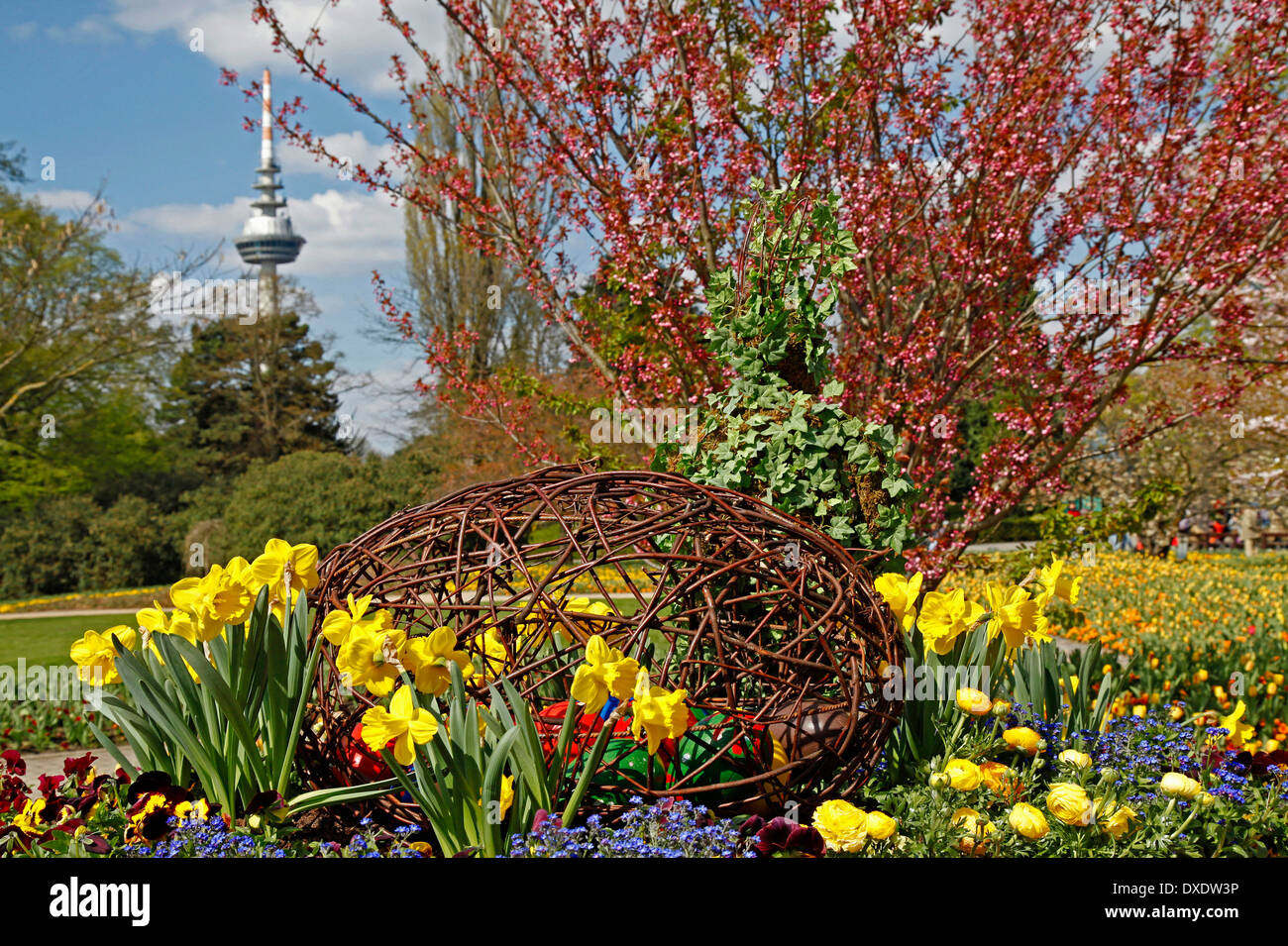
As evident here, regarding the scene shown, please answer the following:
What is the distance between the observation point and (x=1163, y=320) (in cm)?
487

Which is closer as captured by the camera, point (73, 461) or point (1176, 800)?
point (1176, 800)

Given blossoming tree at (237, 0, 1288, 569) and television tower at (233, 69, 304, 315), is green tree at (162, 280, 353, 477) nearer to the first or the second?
blossoming tree at (237, 0, 1288, 569)

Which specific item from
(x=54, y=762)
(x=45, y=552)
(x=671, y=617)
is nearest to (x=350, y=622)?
(x=671, y=617)

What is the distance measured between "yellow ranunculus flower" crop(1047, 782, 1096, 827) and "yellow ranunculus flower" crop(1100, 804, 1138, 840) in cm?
7

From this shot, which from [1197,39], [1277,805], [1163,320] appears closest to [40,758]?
[1277,805]

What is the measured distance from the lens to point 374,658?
2.00m

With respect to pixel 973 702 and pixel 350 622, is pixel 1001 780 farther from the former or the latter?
pixel 350 622

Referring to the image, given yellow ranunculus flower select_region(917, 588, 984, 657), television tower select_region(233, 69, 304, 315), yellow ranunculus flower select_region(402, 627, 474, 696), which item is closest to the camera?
yellow ranunculus flower select_region(402, 627, 474, 696)

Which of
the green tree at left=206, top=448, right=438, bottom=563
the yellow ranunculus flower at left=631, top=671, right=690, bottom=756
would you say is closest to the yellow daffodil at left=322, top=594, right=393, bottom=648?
the yellow ranunculus flower at left=631, top=671, right=690, bottom=756

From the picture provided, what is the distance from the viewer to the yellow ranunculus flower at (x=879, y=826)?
202 cm

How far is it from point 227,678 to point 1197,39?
5885mm

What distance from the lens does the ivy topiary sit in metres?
3.02

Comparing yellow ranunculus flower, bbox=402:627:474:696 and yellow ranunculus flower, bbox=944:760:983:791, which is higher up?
yellow ranunculus flower, bbox=402:627:474:696
